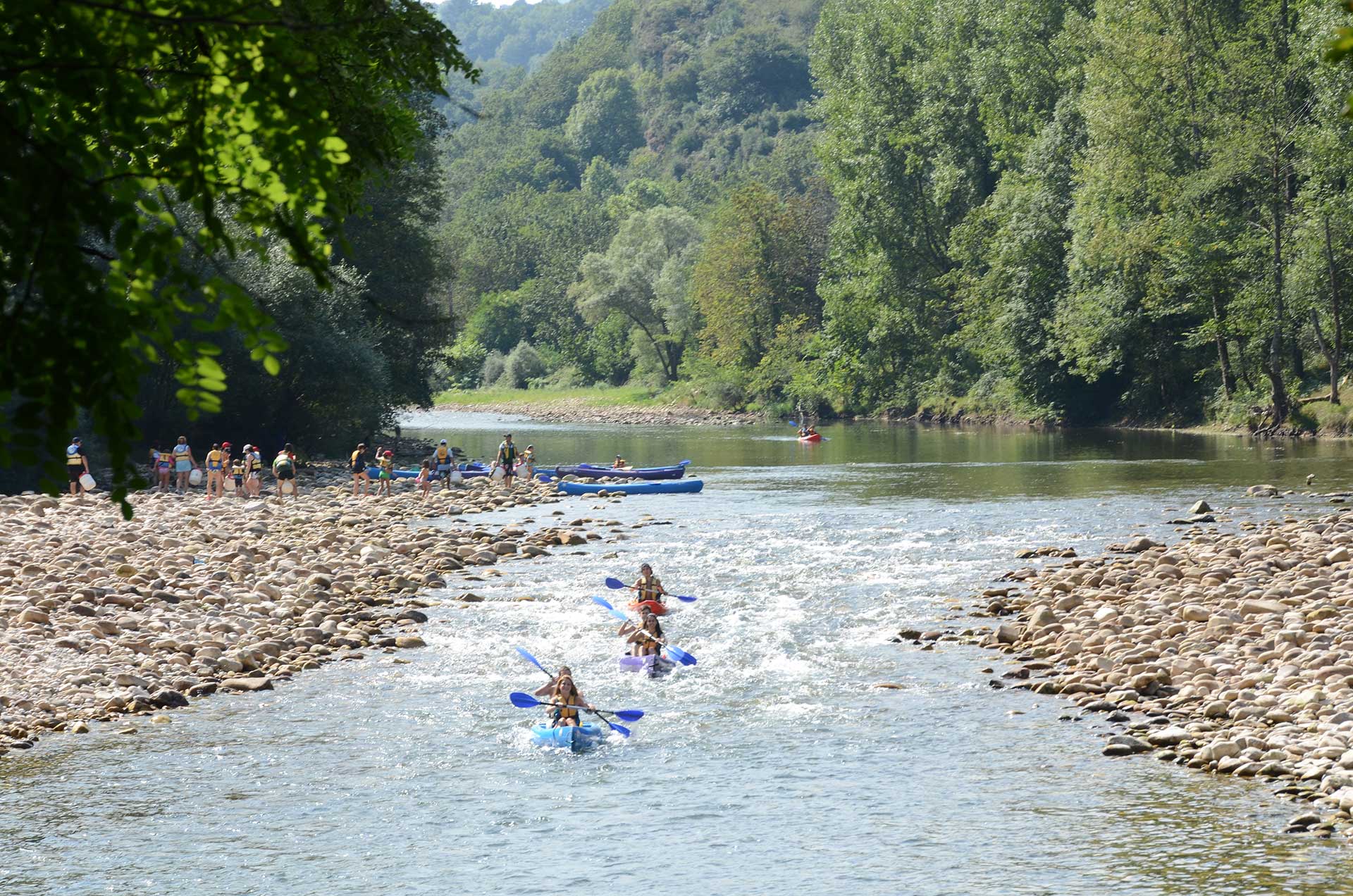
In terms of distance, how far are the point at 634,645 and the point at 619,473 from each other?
2474 centimetres

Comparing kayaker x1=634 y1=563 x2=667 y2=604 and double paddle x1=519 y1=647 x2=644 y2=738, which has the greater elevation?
kayaker x1=634 y1=563 x2=667 y2=604

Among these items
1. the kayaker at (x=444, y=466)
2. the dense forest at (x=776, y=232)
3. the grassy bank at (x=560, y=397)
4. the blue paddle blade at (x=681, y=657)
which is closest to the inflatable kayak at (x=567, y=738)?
the blue paddle blade at (x=681, y=657)

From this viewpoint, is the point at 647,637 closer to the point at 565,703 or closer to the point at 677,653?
the point at 677,653

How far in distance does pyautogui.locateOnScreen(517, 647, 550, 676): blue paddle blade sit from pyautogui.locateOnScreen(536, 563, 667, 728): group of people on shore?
0.92ft

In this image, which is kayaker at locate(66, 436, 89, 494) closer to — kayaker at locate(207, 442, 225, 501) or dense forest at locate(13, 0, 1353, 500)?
dense forest at locate(13, 0, 1353, 500)

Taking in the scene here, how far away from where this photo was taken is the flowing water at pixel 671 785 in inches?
451

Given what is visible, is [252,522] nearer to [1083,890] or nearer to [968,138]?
[1083,890]

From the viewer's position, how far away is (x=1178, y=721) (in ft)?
48.5

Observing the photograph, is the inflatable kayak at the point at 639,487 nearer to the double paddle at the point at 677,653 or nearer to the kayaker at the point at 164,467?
the kayaker at the point at 164,467

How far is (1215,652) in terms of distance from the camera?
A: 1694 centimetres

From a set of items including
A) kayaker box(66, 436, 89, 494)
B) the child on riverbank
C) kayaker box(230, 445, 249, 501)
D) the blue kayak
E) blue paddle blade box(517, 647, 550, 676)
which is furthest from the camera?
the child on riverbank

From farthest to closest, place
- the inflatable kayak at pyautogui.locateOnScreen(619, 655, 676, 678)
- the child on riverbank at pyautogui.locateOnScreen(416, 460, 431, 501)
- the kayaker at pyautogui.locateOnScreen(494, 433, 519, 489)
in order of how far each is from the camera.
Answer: the kayaker at pyautogui.locateOnScreen(494, 433, 519, 489) < the child on riverbank at pyautogui.locateOnScreen(416, 460, 431, 501) < the inflatable kayak at pyautogui.locateOnScreen(619, 655, 676, 678)

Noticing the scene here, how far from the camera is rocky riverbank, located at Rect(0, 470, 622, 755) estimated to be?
1680 centimetres

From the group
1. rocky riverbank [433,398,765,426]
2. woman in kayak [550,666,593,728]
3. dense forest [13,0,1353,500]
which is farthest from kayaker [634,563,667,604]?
rocky riverbank [433,398,765,426]
